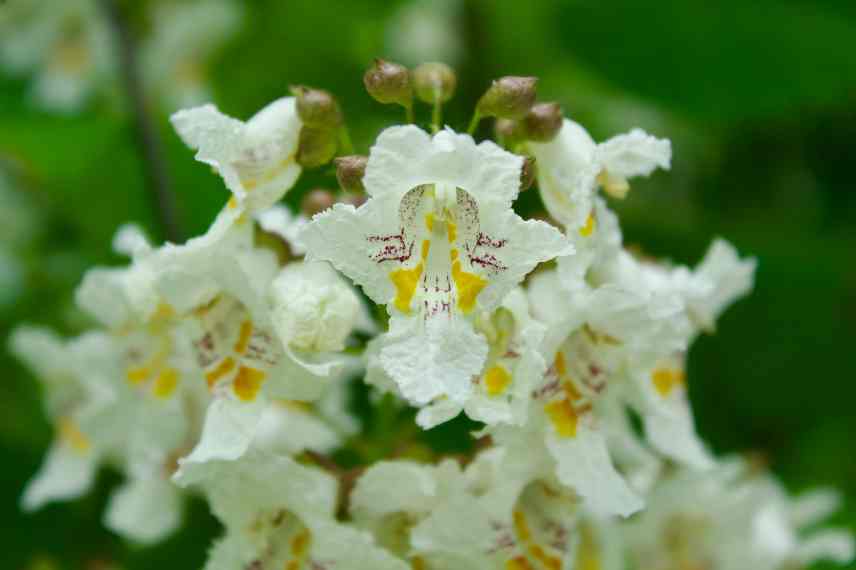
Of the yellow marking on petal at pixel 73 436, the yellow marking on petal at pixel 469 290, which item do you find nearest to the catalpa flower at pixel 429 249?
the yellow marking on petal at pixel 469 290

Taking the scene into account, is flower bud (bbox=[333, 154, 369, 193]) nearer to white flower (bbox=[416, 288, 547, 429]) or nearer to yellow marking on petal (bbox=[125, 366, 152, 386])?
white flower (bbox=[416, 288, 547, 429])

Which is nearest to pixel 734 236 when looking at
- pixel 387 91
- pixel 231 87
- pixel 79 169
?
pixel 231 87

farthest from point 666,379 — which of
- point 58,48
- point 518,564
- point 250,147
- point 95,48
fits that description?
point 58,48

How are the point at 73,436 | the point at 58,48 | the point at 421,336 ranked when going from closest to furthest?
the point at 421,336, the point at 73,436, the point at 58,48

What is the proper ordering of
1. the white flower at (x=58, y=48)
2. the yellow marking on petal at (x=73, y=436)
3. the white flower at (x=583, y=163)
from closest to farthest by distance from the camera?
the white flower at (x=583, y=163) → the yellow marking on petal at (x=73, y=436) → the white flower at (x=58, y=48)

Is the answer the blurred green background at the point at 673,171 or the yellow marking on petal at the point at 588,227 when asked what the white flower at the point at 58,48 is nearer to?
the blurred green background at the point at 673,171

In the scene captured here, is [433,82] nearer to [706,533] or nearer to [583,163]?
[583,163]

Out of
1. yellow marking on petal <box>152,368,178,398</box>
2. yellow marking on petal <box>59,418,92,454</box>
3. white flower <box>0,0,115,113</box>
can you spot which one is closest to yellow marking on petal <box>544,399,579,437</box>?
yellow marking on petal <box>152,368,178,398</box>
